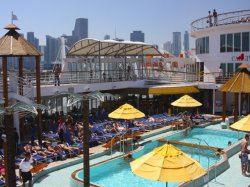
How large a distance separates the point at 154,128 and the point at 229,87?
5.16 meters

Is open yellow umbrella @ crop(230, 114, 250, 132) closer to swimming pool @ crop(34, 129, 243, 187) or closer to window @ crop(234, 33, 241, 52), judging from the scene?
swimming pool @ crop(34, 129, 243, 187)

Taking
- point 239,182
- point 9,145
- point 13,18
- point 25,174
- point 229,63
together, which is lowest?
point 239,182

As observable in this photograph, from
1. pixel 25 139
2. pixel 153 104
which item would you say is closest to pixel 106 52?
pixel 153 104

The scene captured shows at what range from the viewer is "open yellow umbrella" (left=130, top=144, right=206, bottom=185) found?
8438 mm

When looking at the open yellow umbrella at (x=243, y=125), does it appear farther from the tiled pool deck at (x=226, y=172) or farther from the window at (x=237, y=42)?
the window at (x=237, y=42)

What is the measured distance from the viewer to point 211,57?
1193 inches

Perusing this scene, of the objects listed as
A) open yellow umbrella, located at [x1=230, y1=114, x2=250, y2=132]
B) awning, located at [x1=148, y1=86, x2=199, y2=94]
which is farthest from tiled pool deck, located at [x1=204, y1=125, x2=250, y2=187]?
awning, located at [x1=148, y1=86, x2=199, y2=94]

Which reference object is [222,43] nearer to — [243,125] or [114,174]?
[243,125]

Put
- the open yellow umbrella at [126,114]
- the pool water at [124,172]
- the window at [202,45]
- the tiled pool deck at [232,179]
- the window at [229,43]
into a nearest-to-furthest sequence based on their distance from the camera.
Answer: the tiled pool deck at [232,179]
the pool water at [124,172]
the open yellow umbrella at [126,114]
the window at [229,43]
the window at [202,45]

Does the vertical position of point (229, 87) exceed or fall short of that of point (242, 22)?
it falls short

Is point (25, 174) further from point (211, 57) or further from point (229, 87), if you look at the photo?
point (211, 57)

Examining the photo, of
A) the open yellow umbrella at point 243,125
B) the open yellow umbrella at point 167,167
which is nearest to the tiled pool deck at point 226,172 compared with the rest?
the open yellow umbrella at point 243,125

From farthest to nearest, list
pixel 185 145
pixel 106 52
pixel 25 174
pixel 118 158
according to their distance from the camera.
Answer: pixel 106 52 < pixel 185 145 < pixel 118 158 < pixel 25 174

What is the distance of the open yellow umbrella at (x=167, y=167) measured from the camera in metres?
8.44
